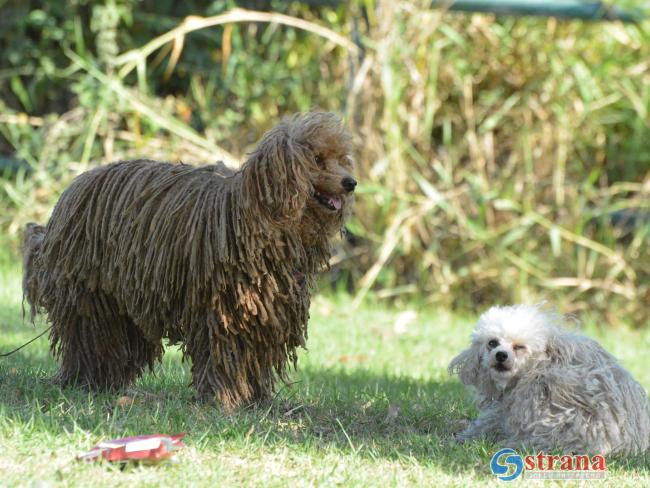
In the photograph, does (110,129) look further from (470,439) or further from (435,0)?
(470,439)

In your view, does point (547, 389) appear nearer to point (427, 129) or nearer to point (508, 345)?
point (508, 345)

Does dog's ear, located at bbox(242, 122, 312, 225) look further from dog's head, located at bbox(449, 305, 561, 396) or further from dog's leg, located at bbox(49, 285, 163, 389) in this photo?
dog's head, located at bbox(449, 305, 561, 396)

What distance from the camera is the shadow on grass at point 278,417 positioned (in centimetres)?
414

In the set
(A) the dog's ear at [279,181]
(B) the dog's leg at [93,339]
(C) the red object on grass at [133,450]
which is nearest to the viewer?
(C) the red object on grass at [133,450]

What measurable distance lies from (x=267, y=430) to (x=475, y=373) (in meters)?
1.00

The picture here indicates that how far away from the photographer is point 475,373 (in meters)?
4.81

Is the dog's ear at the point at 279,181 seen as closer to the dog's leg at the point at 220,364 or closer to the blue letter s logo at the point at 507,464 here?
the dog's leg at the point at 220,364

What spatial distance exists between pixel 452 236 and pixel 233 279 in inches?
182

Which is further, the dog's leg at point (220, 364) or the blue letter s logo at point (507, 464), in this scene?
the dog's leg at point (220, 364)

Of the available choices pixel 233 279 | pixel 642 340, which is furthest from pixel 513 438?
pixel 642 340

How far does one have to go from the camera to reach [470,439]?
15.1 feet

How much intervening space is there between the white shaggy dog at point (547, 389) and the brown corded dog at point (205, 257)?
0.80m

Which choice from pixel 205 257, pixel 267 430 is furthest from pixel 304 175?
pixel 267 430

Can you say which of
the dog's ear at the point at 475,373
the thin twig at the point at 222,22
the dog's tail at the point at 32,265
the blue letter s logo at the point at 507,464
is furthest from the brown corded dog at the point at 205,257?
the thin twig at the point at 222,22
